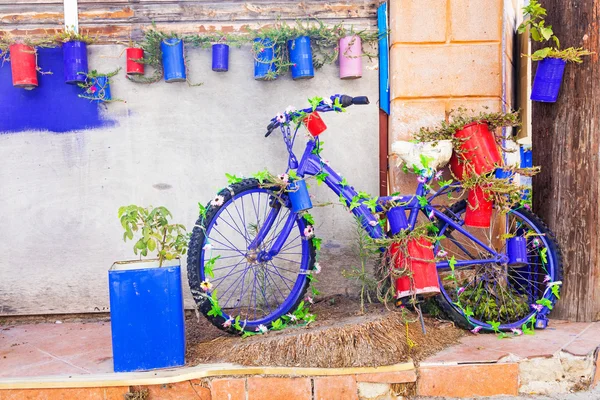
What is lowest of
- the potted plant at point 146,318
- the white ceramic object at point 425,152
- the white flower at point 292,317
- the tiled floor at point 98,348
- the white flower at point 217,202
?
the tiled floor at point 98,348

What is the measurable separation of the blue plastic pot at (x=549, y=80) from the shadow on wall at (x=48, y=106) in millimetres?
2857

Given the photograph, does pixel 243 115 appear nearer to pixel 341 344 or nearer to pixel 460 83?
pixel 460 83

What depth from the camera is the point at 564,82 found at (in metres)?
3.67

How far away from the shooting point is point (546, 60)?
3.65 meters

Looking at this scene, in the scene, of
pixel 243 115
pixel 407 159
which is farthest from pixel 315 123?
pixel 243 115

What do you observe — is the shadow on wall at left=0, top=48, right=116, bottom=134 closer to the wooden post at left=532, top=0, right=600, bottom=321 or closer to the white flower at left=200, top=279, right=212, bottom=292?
the white flower at left=200, top=279, right=212, bottom=292

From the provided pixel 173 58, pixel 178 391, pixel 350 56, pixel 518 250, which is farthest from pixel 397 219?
pixel 173 58

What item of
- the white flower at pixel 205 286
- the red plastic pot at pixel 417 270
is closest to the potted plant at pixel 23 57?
the white flower at pixel 205 286

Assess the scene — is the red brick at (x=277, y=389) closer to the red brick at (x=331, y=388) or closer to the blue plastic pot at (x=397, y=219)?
the red brick at (x=331, y=388)

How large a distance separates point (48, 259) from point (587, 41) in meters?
3.85

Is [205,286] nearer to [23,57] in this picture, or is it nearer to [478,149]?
[478,149]

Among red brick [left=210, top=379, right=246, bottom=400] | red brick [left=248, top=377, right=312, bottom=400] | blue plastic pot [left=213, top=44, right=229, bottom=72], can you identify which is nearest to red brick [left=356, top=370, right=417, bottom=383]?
red brick [left=248, top=377, right=312, bottom=400]

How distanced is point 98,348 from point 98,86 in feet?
5.87

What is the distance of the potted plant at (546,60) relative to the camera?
3588mm
